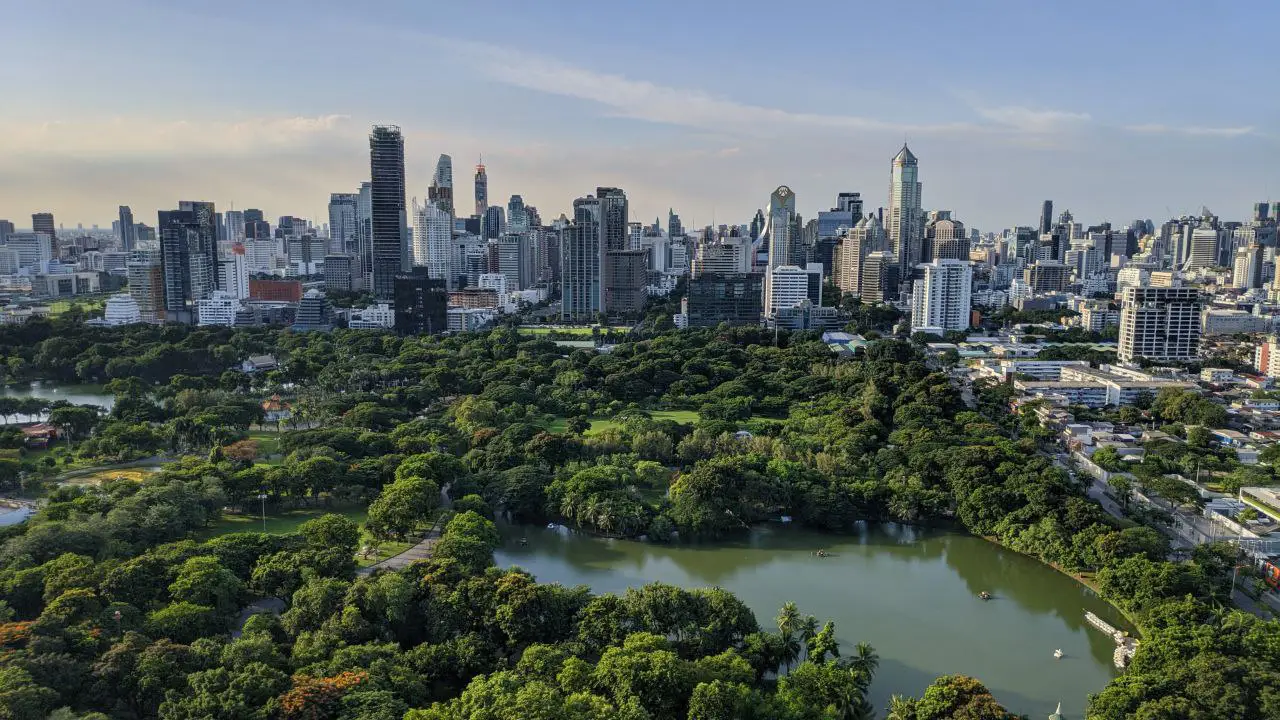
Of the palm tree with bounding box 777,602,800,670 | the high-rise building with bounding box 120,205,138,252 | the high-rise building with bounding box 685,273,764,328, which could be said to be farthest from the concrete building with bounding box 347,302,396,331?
the high-rise building with bounding box 120,205,138,252

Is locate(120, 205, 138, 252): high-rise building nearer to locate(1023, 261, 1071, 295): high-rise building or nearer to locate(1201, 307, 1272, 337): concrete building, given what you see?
locate(1023, 261, 1071, 295): high-rise building

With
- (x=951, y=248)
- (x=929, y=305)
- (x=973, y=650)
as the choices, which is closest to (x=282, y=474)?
(x=973, y=650)

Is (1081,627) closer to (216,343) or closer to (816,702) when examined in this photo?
(816,702)

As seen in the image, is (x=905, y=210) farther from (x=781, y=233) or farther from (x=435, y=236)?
(x=435, y=236)

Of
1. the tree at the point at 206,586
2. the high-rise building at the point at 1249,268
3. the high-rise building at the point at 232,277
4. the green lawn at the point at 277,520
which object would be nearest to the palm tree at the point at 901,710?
the tree at the point at 206,586

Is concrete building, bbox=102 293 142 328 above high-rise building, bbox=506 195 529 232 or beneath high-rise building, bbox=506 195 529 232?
beneath
